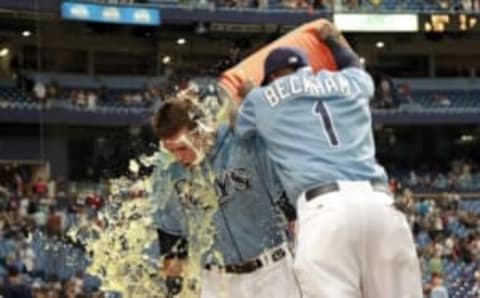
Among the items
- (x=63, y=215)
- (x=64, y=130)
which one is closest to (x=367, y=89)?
(x=63, y=215)

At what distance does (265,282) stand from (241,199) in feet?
1.30

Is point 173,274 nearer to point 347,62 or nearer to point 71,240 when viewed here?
point 347,62

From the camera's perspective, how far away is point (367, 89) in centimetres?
437

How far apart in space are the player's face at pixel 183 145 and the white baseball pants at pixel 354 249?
0.81 metres

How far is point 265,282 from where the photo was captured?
486 centimetres

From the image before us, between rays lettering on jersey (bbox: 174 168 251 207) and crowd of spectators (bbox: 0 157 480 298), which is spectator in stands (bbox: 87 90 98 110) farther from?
rays lettering on jersey (bbox: 174 168 251 207)

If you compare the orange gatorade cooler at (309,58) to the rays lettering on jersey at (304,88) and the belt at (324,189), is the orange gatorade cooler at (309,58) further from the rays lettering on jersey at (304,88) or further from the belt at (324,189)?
the belt at (324,189)

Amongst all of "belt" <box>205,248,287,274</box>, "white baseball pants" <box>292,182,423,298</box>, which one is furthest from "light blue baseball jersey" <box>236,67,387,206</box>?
"belt" <box>205,248,287,274</box>

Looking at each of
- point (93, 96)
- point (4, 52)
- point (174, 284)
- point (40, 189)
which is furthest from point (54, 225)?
point (174, 284)

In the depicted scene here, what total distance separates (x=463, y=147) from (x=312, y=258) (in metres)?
28.9

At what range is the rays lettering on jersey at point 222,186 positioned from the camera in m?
4.80

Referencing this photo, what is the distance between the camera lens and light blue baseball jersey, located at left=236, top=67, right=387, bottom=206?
4.16 m

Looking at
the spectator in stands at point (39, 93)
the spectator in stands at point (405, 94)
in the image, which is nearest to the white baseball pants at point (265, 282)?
the spectator in stands at point (39, 93)

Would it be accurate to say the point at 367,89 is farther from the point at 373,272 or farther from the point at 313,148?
the point at 373,272
